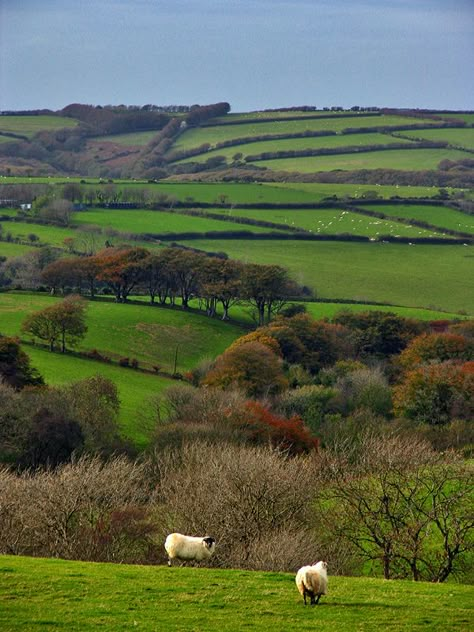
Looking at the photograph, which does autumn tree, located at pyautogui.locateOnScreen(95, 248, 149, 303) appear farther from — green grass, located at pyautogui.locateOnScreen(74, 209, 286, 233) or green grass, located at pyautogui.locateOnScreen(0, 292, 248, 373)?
green grass, located at pyautogui.locateOnScreen(74, 209, 286, 233)

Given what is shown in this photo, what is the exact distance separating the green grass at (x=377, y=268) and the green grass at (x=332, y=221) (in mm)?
4785

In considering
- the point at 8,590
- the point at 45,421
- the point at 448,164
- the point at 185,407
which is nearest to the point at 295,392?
the point at 185,407

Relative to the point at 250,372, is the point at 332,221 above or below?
above

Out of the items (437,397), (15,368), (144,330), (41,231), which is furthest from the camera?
(41,231)

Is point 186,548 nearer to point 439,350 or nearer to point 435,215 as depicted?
point 439,350

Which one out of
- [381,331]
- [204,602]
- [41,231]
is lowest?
[381,331]

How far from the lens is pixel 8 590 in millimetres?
22047

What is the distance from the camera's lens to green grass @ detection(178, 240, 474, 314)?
379ft

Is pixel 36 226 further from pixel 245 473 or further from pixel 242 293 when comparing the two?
pixel 245 473

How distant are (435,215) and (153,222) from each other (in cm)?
3481

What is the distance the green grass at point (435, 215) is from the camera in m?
143

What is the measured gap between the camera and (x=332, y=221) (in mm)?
142625

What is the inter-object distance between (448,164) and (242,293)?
101881 millimetres

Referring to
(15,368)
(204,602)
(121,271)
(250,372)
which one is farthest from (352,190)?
(204,602)
